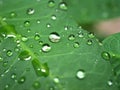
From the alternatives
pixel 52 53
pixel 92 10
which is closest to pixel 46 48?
pixel 52 53

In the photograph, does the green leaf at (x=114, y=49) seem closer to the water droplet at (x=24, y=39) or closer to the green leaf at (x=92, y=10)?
the water droplet at (x=24, y=39)

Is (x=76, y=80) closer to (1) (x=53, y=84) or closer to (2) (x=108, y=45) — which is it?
(1) (x=53, y=84)

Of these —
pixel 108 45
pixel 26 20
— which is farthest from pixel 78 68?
pixel 26 20

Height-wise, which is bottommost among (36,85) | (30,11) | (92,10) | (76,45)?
(36,85)

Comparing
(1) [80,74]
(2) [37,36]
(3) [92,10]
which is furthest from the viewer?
(3) [92,10]

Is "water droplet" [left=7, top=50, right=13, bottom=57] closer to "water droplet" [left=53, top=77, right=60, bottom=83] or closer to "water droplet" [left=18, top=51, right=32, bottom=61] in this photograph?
"water droplet" [left=18, top=51, right=32, bottom=61]

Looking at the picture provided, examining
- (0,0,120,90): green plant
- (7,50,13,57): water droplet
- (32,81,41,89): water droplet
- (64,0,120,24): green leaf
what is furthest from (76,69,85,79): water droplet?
(64,0,120,24): green leaf

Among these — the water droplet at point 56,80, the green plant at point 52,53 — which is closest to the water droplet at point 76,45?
the green plant at point 52,53

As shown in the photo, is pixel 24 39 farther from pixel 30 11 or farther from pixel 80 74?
pixel 80 74
